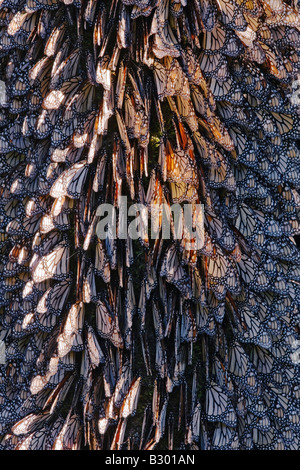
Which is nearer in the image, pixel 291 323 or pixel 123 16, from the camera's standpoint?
pixel 123 16

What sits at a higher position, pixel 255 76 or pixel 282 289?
pixel 255 76

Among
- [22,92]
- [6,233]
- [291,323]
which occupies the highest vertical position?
[22,92]

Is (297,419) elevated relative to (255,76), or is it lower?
lower

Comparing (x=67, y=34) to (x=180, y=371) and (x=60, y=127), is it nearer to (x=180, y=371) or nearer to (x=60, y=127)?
(x=60, y=127)

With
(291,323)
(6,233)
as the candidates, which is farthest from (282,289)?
(6,233)

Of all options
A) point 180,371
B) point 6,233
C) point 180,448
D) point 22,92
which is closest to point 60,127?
point 22,92
